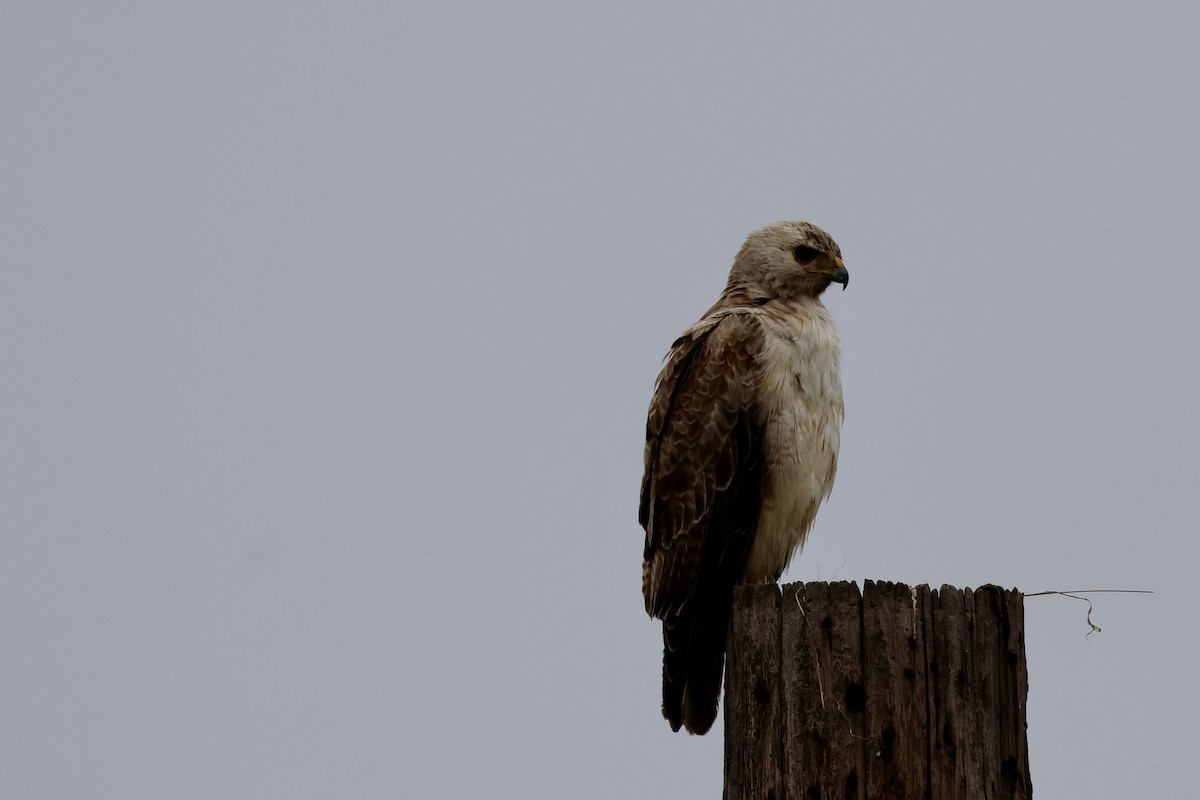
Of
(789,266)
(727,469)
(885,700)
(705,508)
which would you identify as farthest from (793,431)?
(885,700)

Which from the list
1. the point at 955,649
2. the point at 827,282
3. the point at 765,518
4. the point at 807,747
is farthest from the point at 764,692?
the point at 827,282

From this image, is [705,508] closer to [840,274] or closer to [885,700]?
[840,274]

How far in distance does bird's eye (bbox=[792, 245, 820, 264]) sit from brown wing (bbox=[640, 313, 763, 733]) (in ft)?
2.06

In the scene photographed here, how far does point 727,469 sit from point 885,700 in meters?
2.22

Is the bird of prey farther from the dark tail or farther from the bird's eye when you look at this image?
the bird's eye

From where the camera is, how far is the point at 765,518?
19.0 ft

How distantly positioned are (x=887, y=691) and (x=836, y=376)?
2.51 m

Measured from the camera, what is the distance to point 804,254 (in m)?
6.39

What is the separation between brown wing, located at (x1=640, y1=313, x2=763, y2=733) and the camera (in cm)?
552

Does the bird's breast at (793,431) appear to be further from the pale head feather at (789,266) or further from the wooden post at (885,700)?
the wooden post at (885,700)

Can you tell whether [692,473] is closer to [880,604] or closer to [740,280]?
[740,280]

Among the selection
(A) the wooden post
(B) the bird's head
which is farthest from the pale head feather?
(A) the wooden post

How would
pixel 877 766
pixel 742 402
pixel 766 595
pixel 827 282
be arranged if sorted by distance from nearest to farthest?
pixel 877 766
pixel 766 595
pixel 742 402
pixel 827 282

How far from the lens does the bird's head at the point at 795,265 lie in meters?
6.36
